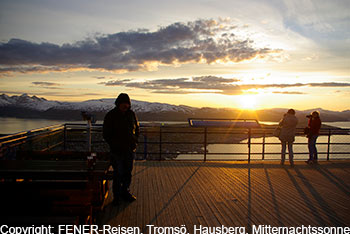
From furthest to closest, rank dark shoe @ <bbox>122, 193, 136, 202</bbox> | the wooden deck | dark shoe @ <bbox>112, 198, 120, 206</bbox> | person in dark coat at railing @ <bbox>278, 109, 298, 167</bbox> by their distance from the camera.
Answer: person in dark coat at railing @ <bbox>278, 109, 298, 167</bbox>, dark shoe @ <bbox>122, 193, 136, 202</bbox>, dark shoe @ <bbox>112, 198, 120, 206</bbox>, the wooden deck

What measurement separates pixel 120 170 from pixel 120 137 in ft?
1.71

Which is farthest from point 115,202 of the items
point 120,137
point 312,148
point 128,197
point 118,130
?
point 312,148

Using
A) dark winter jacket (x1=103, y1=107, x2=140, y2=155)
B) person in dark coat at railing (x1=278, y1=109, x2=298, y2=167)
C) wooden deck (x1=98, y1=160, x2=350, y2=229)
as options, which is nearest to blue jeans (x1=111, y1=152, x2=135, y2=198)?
dark winter jacket (x1=103, y1=107, x2=140, y2=155)

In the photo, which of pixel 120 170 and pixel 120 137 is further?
pixel 120 170

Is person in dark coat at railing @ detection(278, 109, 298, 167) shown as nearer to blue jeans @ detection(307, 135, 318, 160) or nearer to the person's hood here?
blue jeans @ detection(307, 135, 318, 160)

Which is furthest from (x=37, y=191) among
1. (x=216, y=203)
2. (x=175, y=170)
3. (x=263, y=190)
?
(x=175, y=170)

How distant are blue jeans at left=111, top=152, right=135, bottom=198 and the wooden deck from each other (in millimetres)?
262

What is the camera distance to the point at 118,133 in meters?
4.01

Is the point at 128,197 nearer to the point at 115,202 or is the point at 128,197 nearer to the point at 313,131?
Result: the point at 115,202

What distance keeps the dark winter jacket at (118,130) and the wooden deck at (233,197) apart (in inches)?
35.5

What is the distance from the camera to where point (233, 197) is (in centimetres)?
458

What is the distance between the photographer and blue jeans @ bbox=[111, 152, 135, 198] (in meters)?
4.11

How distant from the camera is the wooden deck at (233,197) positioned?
3.65 metres

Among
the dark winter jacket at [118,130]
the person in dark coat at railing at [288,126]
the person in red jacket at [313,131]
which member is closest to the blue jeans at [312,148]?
the person in red jacket at [313,131]
